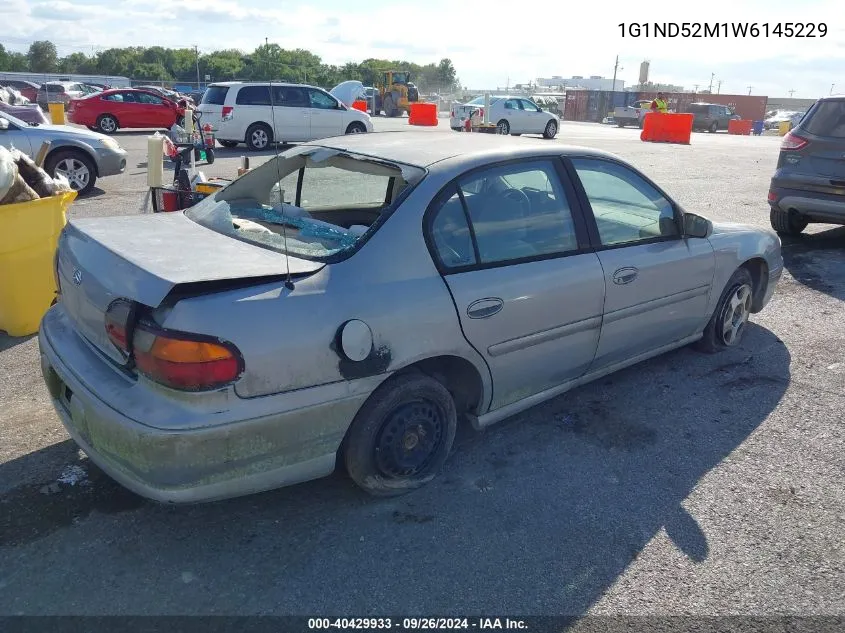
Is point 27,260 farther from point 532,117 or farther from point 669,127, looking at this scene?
point 669,127

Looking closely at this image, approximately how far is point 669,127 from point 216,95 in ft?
51.9

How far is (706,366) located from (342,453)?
9.33ft

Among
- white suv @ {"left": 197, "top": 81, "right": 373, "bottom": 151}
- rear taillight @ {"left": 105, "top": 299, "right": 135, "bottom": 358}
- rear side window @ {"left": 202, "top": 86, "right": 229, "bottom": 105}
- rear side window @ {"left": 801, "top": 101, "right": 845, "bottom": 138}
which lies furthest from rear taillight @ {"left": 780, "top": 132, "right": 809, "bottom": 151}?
rear side window @ {"left": 202, "top": 86, "right": 229, "bottom": 105}

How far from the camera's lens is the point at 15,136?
966 cm

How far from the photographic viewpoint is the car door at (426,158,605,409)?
3.12 meters

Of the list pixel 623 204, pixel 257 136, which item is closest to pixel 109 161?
pixel 257 136

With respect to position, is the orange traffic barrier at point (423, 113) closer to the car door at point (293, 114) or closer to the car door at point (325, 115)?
the car door at point (325, 115)

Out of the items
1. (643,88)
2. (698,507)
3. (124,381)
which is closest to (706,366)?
(698,507)

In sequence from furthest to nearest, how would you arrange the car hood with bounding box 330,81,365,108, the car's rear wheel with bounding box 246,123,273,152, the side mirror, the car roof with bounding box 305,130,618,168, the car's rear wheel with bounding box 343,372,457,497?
1. the car hood with bounding box 330,81,365,108
2. the car's rear wheel with bounding box 246,123,273,152
3. the side mirror
4. the car roof with bounding box 305,130,618,168
5. the car's rear wheel with bounding box 343,372,457,497

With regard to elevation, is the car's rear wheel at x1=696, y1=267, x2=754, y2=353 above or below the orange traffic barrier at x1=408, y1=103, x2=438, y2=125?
below

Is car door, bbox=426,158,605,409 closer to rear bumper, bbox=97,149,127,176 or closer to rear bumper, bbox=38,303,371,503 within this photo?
rear bumper, bbox=38,303,371,503

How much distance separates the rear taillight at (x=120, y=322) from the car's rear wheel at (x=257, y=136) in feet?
51.1

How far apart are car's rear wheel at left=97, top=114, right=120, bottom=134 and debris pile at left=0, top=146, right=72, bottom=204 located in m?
18.9

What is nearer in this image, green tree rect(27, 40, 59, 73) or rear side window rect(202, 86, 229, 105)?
rear side window rect(202, 86, 229, 105)
